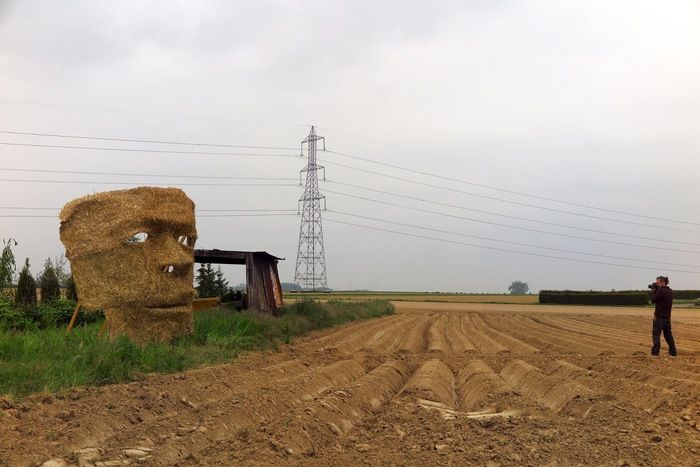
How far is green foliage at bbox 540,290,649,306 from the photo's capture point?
5219cm

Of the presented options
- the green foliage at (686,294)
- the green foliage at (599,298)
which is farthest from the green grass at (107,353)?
the green foliage at (686,294)

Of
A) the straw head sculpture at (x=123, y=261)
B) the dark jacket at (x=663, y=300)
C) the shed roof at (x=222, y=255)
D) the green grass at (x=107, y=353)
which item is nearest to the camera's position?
the green grass at (x=107, y=353)

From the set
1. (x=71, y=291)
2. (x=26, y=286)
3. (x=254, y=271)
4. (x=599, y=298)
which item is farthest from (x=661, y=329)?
(x=599, y=298)

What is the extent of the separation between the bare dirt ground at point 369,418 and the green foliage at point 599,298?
43.9 meters

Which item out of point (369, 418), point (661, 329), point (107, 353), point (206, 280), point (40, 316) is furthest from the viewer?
point (206, 280)

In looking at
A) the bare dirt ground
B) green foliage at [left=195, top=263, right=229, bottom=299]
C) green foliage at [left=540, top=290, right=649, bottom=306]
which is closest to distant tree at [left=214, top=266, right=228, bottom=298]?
green foliage at [left=195, top=263, right=229, bottom=299]

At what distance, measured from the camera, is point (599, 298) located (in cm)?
5319

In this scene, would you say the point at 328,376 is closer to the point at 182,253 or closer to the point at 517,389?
the point at 517,389

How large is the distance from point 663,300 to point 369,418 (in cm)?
980

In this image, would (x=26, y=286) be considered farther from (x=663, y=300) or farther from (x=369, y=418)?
(x=663, y=300)

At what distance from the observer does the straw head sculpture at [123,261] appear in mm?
13727

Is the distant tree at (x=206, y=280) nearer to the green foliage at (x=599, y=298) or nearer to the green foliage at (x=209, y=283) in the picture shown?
the green foliage at (x=209, y=283)

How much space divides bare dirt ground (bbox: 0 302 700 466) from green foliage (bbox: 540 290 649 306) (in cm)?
4390

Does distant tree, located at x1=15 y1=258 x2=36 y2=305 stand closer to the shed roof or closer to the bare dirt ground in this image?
the shed roof
